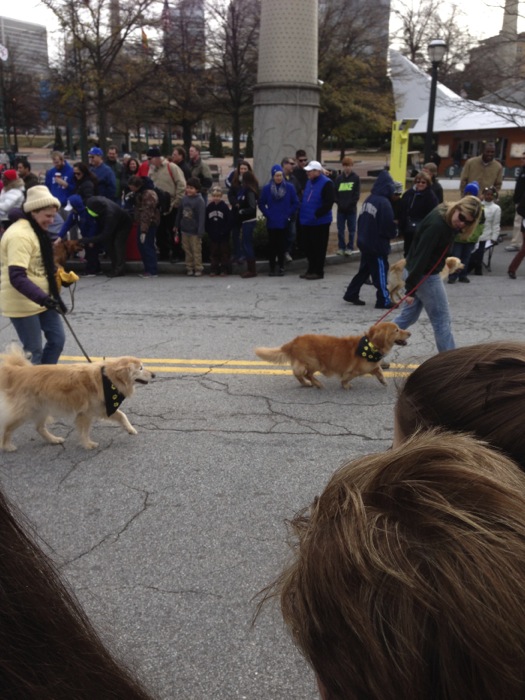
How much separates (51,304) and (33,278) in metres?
0.30

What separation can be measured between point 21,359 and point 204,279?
709cm

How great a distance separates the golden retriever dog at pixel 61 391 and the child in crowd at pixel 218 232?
696 centimetres

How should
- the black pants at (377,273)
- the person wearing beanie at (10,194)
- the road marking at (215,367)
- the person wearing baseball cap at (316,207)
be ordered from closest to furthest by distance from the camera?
the road marking at (215,367) < the black pants at (377,273) < the person wearing baseball cap at (316,207) < the person wearing beanie at (10,194)

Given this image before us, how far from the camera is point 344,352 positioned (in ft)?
19.2

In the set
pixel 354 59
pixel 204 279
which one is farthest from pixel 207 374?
pixel 354 59

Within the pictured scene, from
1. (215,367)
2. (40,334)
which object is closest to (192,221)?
(215,367)

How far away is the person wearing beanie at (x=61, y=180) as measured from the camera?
41.2 feet

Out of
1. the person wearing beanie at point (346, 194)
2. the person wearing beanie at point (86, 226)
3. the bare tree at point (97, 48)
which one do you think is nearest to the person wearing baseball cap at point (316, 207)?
the person wearing beanie at point (346, 194)

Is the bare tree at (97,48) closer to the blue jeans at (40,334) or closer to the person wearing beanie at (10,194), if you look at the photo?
the person wearing beanie at (10,194)

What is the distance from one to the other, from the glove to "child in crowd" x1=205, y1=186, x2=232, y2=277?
6.36 metres

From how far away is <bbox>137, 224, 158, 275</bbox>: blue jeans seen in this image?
37.4 ft

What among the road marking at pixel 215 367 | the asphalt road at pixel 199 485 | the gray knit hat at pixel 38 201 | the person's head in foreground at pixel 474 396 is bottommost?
the asphalt road at pixel 199 485

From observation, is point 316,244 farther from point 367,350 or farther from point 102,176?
point 367,350

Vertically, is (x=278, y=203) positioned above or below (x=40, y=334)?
above
